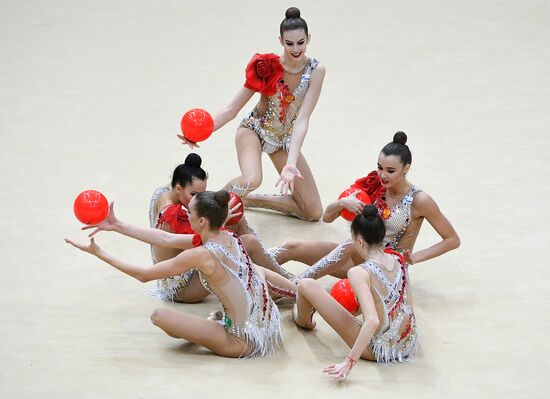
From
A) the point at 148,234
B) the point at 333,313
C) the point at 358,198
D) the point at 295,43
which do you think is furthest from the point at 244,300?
the point at 295,43

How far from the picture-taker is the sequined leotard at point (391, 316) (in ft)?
15.7

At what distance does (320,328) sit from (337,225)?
4.45 ft

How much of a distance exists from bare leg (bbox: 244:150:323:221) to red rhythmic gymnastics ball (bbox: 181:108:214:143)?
30.8 inches

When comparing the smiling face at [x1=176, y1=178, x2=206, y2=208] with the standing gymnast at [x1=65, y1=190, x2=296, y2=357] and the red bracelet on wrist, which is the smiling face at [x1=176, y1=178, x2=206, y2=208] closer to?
the standing gymnast at [x1=65, y1=190, x2=296, y2=357]

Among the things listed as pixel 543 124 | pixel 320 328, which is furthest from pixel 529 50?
pixel 320 328

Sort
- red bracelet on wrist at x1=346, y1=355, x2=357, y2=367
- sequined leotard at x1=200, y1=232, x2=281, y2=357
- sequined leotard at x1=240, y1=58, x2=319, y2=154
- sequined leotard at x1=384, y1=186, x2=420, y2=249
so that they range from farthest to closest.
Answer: sequined leotard at x1=240, y1=58, x2=319, y2=154 → sequined leotard at x1=384, y1=186, x2=420, y2=249 → sequined leotard at x1=200, y1=232, x2=281, y2=357 → red bracelet on wrist at x1=346, y1=355, x2=357, y2=367

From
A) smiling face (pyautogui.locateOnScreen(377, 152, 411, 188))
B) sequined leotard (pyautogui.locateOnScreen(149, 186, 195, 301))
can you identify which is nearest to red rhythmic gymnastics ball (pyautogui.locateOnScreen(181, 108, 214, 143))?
sequined leotard (pyautogui.locateOnScreen(149, 186, 195, 301))

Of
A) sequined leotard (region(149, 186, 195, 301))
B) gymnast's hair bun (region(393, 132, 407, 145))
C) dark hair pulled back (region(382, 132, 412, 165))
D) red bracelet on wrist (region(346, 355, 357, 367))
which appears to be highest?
gymnast's hair bun (region(393, 132, 407, 145))

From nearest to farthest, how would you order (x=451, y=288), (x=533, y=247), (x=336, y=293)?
(x=336, y=293) → (x=451, y=288) → (x=533, y=247)

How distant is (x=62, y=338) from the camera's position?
498cm

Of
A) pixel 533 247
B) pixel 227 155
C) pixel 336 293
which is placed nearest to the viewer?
pixel 336 293

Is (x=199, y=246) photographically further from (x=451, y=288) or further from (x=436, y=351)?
(x=451, y=288)

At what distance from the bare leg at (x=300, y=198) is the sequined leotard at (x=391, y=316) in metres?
1.64

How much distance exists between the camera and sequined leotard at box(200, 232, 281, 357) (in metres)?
4.82
